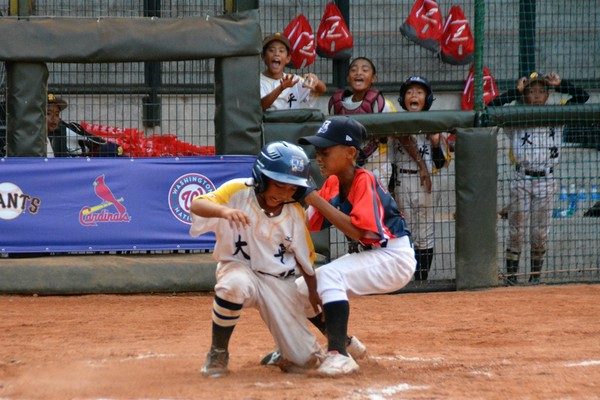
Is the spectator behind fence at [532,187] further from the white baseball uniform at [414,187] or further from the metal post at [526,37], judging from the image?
the metal post at [526,37]

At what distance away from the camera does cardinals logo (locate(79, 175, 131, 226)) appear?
26.6 ft

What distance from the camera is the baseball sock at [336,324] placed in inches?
173

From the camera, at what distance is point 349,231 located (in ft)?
14.8

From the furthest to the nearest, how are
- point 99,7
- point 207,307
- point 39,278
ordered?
point 99,7 < point 39,278 < point 207,307

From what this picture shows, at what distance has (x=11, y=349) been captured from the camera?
5.43 m

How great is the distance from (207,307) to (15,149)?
7.37 ft

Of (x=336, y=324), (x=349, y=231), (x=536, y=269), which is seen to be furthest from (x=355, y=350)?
(x=536, y=269)

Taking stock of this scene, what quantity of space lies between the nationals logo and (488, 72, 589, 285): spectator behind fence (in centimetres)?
289

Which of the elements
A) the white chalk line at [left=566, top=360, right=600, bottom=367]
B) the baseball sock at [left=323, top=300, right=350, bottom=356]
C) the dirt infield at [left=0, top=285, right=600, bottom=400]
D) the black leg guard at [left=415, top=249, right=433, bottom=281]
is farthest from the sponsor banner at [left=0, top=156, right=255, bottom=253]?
the white chalk line at [left=566, top=360, right=600, bottom=367]

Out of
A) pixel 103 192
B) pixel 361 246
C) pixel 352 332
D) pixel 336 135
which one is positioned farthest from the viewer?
pixel 103 192

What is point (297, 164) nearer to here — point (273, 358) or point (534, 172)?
point (273, 358)

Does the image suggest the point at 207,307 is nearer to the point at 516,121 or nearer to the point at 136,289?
the point at 136,289

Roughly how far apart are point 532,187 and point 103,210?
13.2ft

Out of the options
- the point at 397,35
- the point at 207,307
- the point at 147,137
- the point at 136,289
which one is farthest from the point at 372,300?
the point at 397,35
